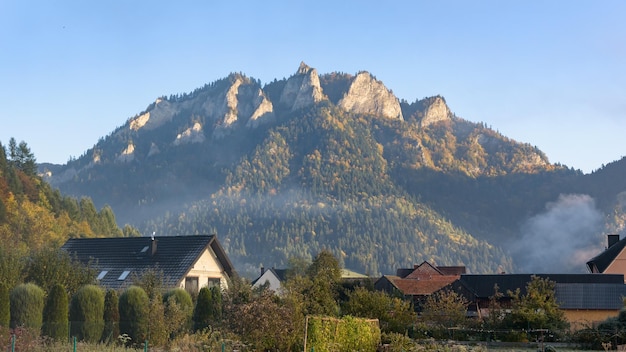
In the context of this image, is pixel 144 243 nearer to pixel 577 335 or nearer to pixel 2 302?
pixel 2 302

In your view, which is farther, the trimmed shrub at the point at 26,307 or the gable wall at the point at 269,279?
the gable wall at the point at 269,279

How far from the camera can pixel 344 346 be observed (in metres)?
23.3

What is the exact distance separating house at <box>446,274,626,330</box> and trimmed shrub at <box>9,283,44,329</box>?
35576 mm

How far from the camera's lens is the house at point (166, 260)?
138ft

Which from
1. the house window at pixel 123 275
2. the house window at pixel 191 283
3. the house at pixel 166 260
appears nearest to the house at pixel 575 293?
the house at pixel 166 260

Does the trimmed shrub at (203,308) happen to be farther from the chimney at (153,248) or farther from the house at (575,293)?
the house at (575,293)

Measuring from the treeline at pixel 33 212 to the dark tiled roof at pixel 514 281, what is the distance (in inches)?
1395

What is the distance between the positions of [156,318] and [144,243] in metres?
20.0

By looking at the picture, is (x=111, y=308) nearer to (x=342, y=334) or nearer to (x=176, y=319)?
(x=176, y=319)

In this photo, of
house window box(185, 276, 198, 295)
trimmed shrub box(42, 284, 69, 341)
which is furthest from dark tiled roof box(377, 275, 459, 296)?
trimmed shrub box(42, 284, 69, 341)

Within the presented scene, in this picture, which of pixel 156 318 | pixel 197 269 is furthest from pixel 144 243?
pixel 156 318

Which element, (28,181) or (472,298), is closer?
(472,298)

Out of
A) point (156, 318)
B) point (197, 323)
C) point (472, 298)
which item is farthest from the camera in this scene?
point (472, 298)

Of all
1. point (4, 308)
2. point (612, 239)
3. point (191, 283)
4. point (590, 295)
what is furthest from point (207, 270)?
point (612, 239)
